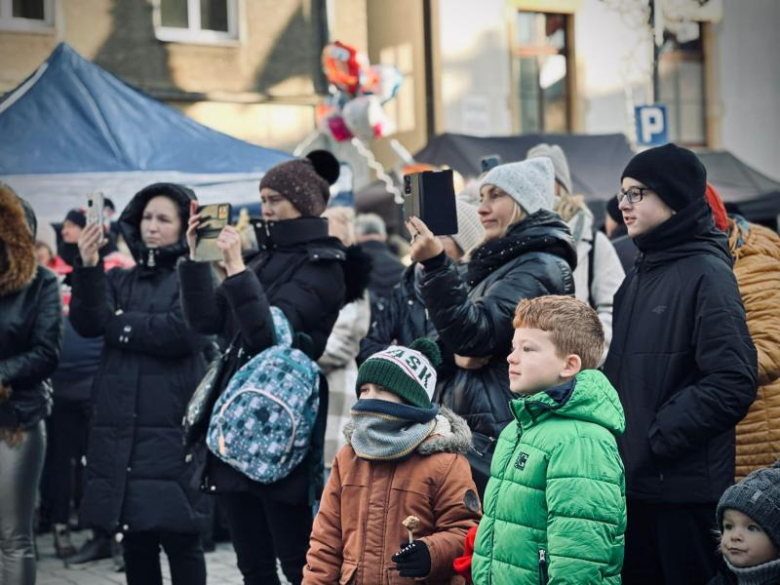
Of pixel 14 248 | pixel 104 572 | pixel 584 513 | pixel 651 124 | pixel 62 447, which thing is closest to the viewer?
pixel 584 513

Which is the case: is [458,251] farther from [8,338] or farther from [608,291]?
[8,338]

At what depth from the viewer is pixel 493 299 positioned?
14.3 feet

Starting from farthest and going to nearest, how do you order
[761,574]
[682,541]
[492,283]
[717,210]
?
[717,210]
[492,283]
[682,541]
[761,574]

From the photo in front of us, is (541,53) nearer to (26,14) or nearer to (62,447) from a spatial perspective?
(26,14)

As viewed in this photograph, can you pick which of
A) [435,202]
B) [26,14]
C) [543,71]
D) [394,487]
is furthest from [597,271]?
[543,71]

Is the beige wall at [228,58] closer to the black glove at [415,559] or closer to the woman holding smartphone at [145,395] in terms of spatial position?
the woman holding smartphone at [145,395]

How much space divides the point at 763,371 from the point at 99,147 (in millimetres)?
5151

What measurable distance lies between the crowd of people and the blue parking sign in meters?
5.98

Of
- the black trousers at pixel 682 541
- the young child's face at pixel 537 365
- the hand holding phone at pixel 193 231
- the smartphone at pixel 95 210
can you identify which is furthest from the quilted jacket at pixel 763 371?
the smartphone at pixel 95 210

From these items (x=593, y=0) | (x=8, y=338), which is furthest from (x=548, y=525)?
(x=593, y=0)

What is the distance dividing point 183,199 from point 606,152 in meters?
10.2

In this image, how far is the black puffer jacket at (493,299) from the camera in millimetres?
4164

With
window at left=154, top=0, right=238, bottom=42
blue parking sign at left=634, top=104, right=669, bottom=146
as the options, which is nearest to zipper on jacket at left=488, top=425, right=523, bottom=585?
blue parking sign at left=634, top=104, right=669, bottom=146

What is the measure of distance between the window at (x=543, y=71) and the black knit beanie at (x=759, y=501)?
1477cm
